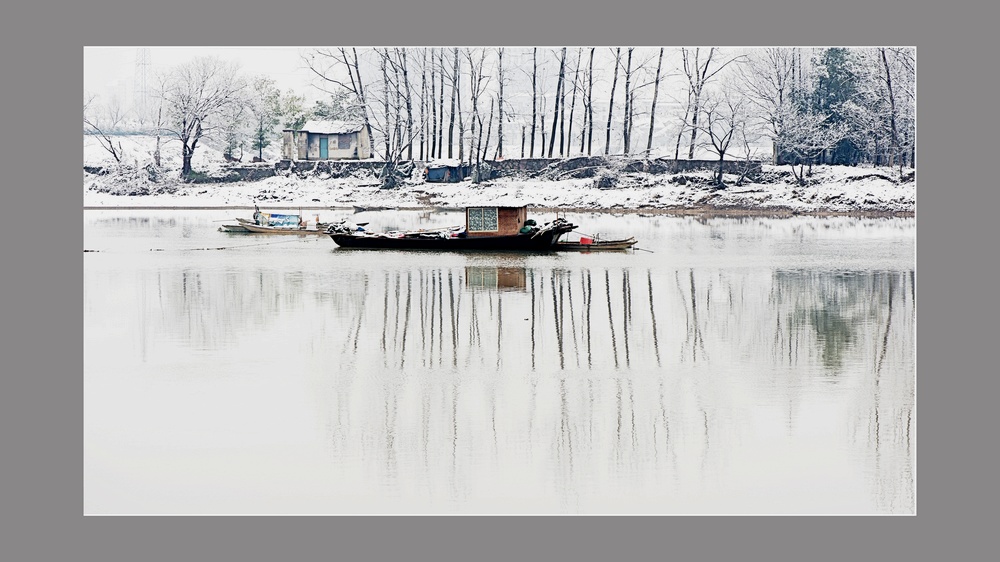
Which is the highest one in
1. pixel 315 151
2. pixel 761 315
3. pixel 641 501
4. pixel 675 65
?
pixel 675 65

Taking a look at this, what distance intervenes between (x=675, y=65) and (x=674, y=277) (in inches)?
769

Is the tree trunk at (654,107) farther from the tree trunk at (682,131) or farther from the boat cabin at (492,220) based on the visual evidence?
the boat cabin at (492,220)

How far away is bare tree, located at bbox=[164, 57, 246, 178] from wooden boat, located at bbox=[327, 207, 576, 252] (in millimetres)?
5503

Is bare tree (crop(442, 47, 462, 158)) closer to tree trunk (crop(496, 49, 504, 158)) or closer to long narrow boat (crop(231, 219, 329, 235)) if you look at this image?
tree trunk (crop(496, 49, 504, 158))

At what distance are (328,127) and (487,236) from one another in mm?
13983

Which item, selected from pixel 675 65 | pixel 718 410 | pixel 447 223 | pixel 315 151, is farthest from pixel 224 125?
pixel 718 410

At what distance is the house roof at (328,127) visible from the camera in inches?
1612

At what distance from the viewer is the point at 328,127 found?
4119 cm

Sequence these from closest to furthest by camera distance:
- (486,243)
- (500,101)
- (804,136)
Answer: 1. (486,243)
2. (804,136)
3. (500,101)

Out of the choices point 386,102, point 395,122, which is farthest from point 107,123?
point 395,122

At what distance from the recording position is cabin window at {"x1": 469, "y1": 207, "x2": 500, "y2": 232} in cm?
2909

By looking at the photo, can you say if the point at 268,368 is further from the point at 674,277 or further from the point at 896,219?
the point at 896,219

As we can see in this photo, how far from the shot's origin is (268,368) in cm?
1405

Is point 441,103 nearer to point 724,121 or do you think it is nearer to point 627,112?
point 627,112
